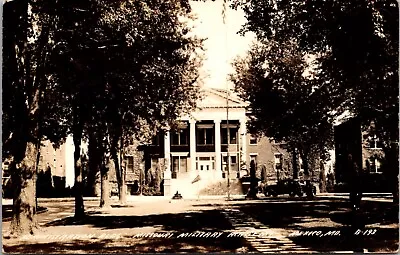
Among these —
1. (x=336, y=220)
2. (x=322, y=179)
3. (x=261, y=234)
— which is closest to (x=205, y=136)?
(x=261, y=234)

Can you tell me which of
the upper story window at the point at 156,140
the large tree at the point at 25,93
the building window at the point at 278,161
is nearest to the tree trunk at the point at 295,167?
the building window at the point at 278,161

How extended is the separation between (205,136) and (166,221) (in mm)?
811

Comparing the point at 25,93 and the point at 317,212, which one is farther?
the point at 25,93

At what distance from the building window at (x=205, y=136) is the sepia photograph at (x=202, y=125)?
0.08 feet

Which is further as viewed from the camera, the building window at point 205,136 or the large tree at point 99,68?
the large tree at point 99,68

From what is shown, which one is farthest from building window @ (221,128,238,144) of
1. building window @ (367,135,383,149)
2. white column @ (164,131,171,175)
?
building window @ (367,135,383,149)

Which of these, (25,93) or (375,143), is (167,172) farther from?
(375,143)

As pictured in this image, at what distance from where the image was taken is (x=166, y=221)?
18.1 ft

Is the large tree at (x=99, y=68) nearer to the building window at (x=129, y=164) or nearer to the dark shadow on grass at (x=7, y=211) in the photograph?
the building window at (x=129, y=164)

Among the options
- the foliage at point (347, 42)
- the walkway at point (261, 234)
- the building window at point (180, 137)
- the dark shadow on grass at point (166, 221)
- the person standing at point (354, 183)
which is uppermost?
the foliage at point (347, 42)

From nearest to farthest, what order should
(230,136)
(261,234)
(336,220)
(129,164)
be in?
(261,234), (336,220), (230,136), (129,164)

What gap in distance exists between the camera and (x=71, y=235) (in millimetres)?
5422

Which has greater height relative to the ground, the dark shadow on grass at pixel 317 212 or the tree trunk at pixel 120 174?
the tree trunk at pixel 120 174

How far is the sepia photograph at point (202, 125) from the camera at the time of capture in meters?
5.52
